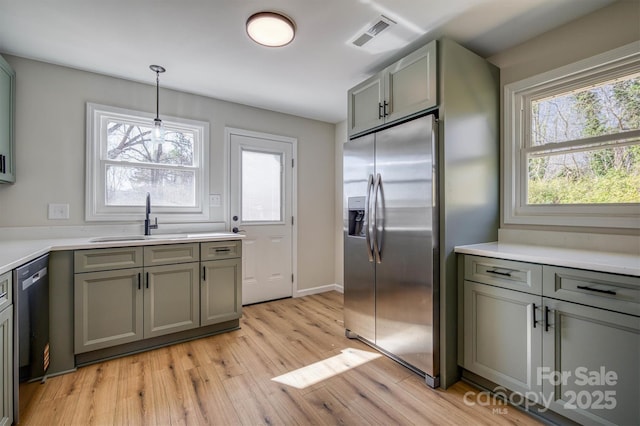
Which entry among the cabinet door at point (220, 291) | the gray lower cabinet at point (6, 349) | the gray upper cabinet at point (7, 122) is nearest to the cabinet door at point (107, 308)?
the cabinet door at point (220, 291)

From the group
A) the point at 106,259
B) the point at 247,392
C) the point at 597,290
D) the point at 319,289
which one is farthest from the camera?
the point at 319,289

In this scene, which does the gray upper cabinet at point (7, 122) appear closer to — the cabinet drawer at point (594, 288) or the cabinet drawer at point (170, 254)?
the cabinet drawer at point (170, 254)

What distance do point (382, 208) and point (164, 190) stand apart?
7.24 feet

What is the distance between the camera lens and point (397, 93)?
2217 mm

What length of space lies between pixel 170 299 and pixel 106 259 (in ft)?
1.86

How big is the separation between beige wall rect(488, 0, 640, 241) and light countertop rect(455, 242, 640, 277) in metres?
0.28

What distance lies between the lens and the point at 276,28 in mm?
1922

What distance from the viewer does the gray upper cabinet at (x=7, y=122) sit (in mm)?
2141

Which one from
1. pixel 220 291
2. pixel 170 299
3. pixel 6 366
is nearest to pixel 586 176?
pixel 220 291

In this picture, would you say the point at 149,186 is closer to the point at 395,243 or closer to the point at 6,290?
the point at 6,290

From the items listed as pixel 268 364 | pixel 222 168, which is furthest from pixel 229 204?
pixel 268 364

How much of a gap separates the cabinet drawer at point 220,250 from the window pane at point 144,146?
1.02 m

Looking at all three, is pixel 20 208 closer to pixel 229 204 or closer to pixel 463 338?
pixel 229 204

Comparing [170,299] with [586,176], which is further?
[170,299]
